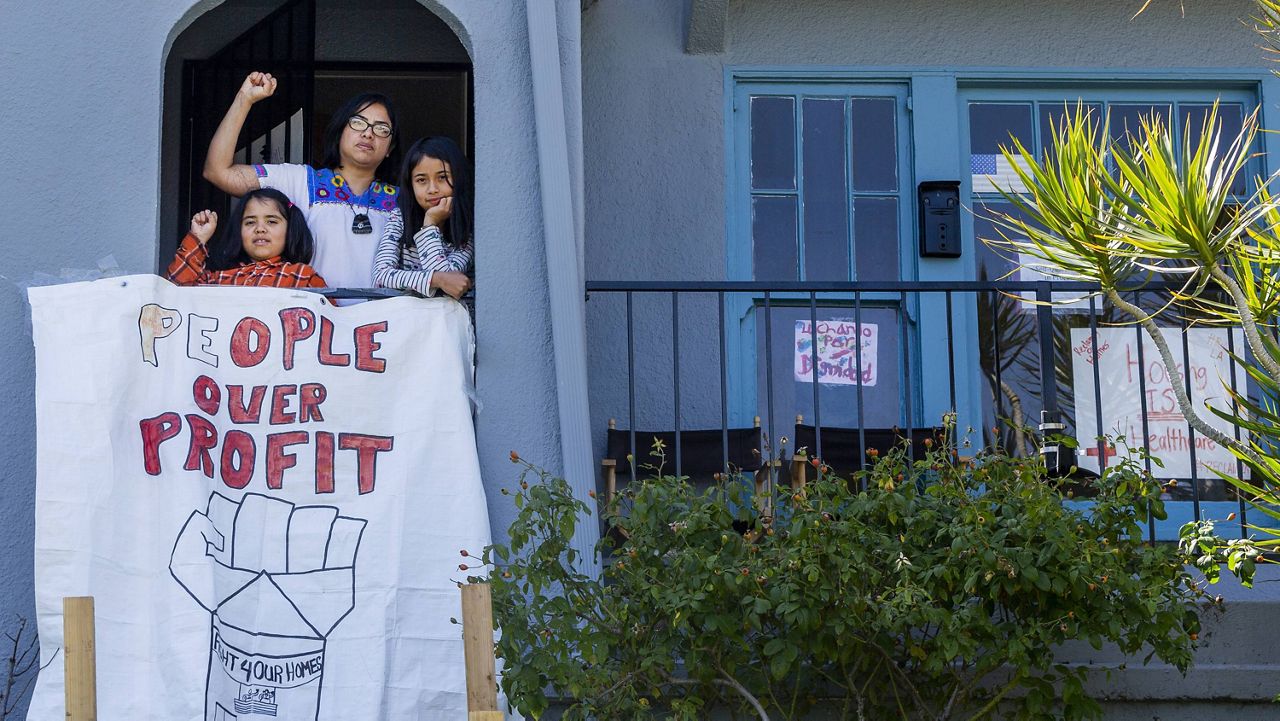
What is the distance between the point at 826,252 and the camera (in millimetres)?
7680

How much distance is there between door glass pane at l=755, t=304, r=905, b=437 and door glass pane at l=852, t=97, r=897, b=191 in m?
0.64

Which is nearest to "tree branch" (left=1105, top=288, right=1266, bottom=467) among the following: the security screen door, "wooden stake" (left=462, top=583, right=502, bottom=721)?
"wooden stake" (left=462, top=583, right=502, bottom=721)

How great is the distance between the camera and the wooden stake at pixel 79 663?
4.16m

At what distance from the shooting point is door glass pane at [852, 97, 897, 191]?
7.74 meters

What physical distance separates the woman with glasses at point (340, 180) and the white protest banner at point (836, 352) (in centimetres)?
218

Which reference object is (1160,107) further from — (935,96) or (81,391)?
(81,391)

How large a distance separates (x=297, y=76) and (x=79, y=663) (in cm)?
430

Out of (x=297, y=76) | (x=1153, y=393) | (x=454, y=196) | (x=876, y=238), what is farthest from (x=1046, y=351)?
(x=297, y=76)

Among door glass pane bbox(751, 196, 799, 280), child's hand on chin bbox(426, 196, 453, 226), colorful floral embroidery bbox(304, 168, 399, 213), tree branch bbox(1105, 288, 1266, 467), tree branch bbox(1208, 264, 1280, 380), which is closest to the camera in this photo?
tree branch bbox(1208, 264, 1280, 380)

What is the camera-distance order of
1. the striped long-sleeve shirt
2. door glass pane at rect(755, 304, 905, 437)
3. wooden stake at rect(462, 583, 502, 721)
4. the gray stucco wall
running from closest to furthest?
wooden stake at rect(462, 583, 502, 721), the gray stucco wall, the striped long-sleeve shirt, door glass pane at rect(755, 304, 905, 437)

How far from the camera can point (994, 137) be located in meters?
7.85

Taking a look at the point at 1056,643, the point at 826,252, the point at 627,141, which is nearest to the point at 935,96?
the point at 826,252

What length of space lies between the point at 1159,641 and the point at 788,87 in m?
3.55

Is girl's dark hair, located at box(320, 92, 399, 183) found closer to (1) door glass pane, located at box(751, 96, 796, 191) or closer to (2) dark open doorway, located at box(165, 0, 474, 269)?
(2) dark open doorway, located at box(165, 0, 474, 269)
